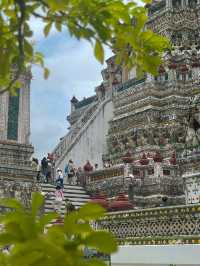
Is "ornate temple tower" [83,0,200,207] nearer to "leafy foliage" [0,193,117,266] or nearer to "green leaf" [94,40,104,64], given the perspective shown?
"green leaf" [94,40,104,64]

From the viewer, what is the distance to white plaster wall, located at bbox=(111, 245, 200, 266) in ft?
23.1

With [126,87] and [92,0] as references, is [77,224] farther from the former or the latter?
[126,87]

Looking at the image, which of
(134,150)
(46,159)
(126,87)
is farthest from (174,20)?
(46,159)

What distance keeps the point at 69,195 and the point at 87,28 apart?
1691 cm

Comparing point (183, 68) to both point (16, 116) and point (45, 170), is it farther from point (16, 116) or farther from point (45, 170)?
point (16, 116)

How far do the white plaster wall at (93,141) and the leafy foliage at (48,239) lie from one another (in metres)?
24.0

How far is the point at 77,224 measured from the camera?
2.17m

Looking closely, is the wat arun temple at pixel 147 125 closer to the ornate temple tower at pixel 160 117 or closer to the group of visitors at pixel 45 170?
the ornate temple tower at pixel 160 117

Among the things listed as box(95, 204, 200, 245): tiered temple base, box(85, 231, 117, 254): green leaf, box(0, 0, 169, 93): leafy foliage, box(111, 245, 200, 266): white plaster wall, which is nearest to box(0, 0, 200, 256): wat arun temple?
box(95, 204, 200, 245): tiered temple base

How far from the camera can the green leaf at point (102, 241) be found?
2.07 meters

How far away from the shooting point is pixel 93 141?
27.4 m

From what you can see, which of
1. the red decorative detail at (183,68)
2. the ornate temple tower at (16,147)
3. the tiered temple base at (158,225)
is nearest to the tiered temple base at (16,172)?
the ornate temple tower at (16,147)

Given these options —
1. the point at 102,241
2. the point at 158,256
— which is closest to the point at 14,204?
the point at 102,241

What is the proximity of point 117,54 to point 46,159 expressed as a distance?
2005cm
